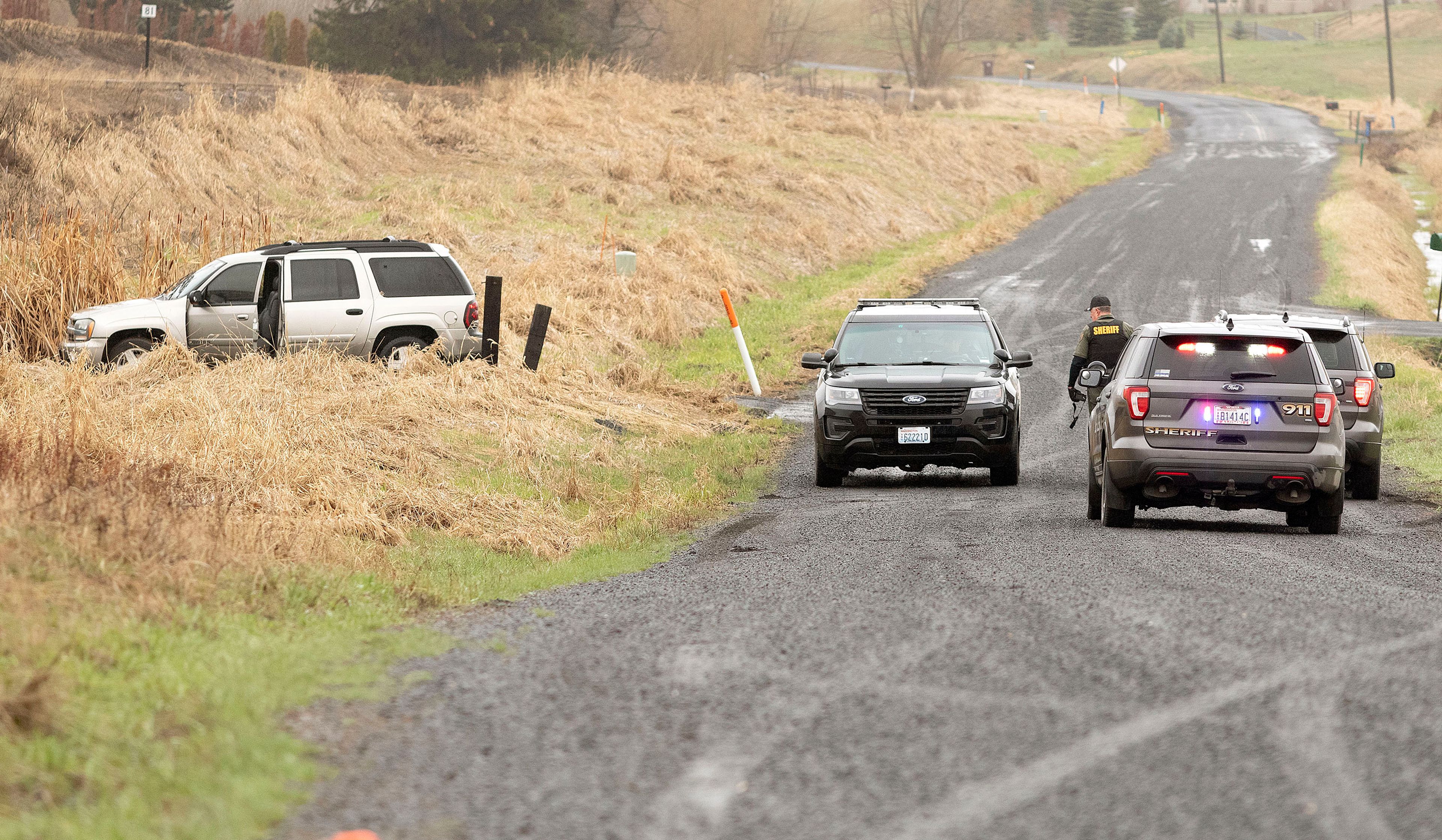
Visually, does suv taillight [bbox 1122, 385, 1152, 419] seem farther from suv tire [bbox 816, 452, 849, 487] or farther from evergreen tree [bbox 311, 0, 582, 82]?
evergreen tree [bbox 311, 0, 582, 82]

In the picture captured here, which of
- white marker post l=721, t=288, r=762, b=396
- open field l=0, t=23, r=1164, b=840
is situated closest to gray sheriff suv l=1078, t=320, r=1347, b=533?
open field l=0, t=23, r=1164, b=840

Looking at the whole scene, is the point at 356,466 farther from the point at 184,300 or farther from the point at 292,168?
the point at 292,168

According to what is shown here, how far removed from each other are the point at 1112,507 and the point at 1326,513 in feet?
5.40

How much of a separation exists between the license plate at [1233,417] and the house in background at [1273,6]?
159138 millimetres

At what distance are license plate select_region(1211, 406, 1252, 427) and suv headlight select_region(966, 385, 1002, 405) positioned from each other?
12.1 feet

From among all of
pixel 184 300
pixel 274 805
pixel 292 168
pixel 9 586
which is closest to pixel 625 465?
pixel 184 300

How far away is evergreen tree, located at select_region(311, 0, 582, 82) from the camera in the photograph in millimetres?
52094

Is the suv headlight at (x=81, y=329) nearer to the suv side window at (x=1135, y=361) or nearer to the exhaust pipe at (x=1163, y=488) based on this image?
the suv side window at (x=1135, y=361)

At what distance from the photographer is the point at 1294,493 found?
449 inches

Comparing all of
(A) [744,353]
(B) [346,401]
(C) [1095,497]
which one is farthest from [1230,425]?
(A) [744,353]

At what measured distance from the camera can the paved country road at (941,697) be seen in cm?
500

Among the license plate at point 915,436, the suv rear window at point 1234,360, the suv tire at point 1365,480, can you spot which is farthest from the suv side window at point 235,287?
the suv tire at point 1365,480

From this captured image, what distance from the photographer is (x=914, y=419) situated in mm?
14969

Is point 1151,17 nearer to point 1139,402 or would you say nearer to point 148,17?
point 148,17
